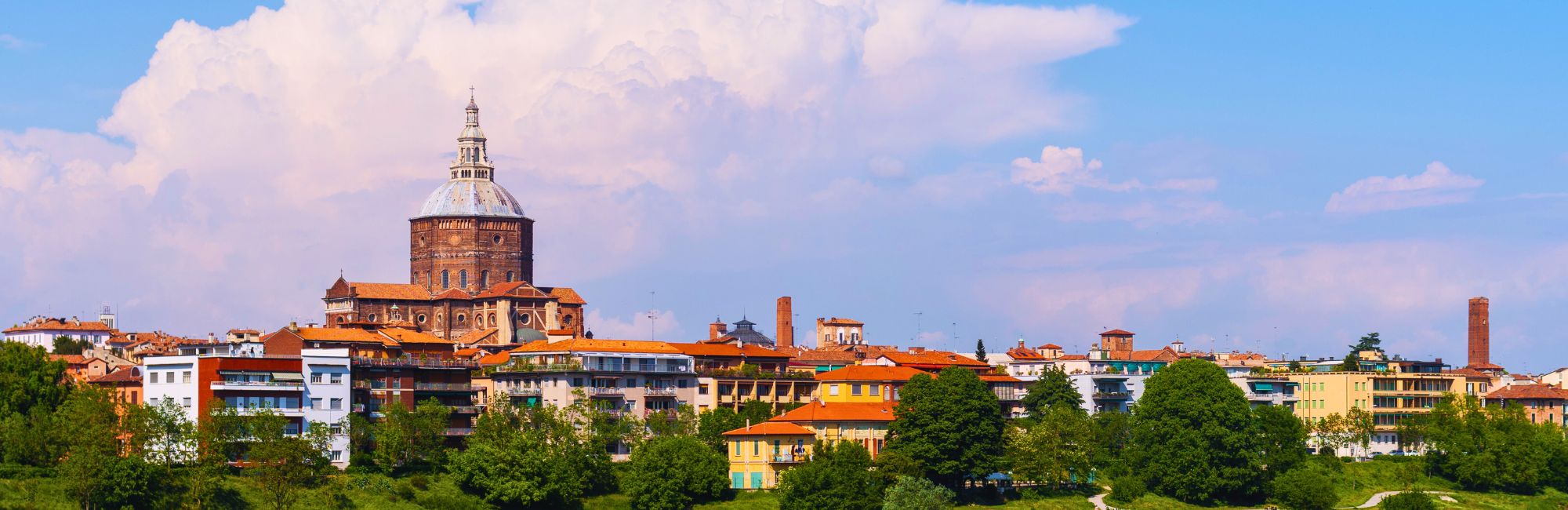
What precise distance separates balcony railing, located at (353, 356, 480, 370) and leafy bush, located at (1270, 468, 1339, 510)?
48.1 meters

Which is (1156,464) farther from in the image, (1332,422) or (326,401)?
(326,401)

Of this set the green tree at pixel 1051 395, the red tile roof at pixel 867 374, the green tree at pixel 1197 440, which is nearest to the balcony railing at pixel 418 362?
the red tile roof at pixel 867 374

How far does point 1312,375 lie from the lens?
15162cm

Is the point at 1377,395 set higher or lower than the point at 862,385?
lower

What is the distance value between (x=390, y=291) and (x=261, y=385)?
70.7m

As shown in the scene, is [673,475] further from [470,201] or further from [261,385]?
[470,201]

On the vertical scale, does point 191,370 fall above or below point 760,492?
above

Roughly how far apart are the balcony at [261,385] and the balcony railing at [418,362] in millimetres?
6622

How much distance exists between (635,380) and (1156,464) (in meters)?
31.5

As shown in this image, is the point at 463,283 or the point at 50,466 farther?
the point at 463,283

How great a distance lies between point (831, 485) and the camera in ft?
333

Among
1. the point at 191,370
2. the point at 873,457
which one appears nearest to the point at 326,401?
the point at 191,370

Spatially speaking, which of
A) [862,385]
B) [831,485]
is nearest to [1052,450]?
[862,385]

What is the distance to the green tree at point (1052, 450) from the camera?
114000mm
